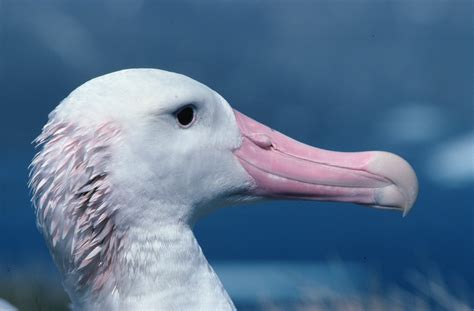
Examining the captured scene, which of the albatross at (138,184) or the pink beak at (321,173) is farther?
the pink beak at (321,173)

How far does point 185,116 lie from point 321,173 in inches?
20.3

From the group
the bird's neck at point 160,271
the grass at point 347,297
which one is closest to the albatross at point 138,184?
the bird's neck at point 160,271

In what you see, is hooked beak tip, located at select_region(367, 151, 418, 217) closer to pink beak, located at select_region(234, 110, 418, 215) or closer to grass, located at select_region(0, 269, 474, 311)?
pink beak, located at select_region(234, 110, 418, 215)

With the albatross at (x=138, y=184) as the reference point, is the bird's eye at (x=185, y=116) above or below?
above

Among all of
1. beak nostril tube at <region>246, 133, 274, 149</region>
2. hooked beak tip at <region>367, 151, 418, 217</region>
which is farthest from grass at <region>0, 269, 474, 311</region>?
beak nostril tube at <region>246, 133, 274, 149</region>

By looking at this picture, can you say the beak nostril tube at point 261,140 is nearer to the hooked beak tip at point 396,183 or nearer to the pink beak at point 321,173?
the pink beak at point 321,173

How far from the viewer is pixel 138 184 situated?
2.67 metres

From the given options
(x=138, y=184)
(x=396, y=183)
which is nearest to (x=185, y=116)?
(x=138, y=184)

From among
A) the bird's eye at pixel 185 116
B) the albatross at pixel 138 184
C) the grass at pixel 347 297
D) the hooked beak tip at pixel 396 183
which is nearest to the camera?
the albatross at pixel 138 184

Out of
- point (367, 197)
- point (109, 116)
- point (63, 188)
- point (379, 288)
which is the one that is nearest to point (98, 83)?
point (109, 116)

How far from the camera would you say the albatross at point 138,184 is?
2639mm

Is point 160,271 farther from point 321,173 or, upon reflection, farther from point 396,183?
point 396,183

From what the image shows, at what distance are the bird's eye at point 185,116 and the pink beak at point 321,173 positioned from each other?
0.23m

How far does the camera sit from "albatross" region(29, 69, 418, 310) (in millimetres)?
2639
